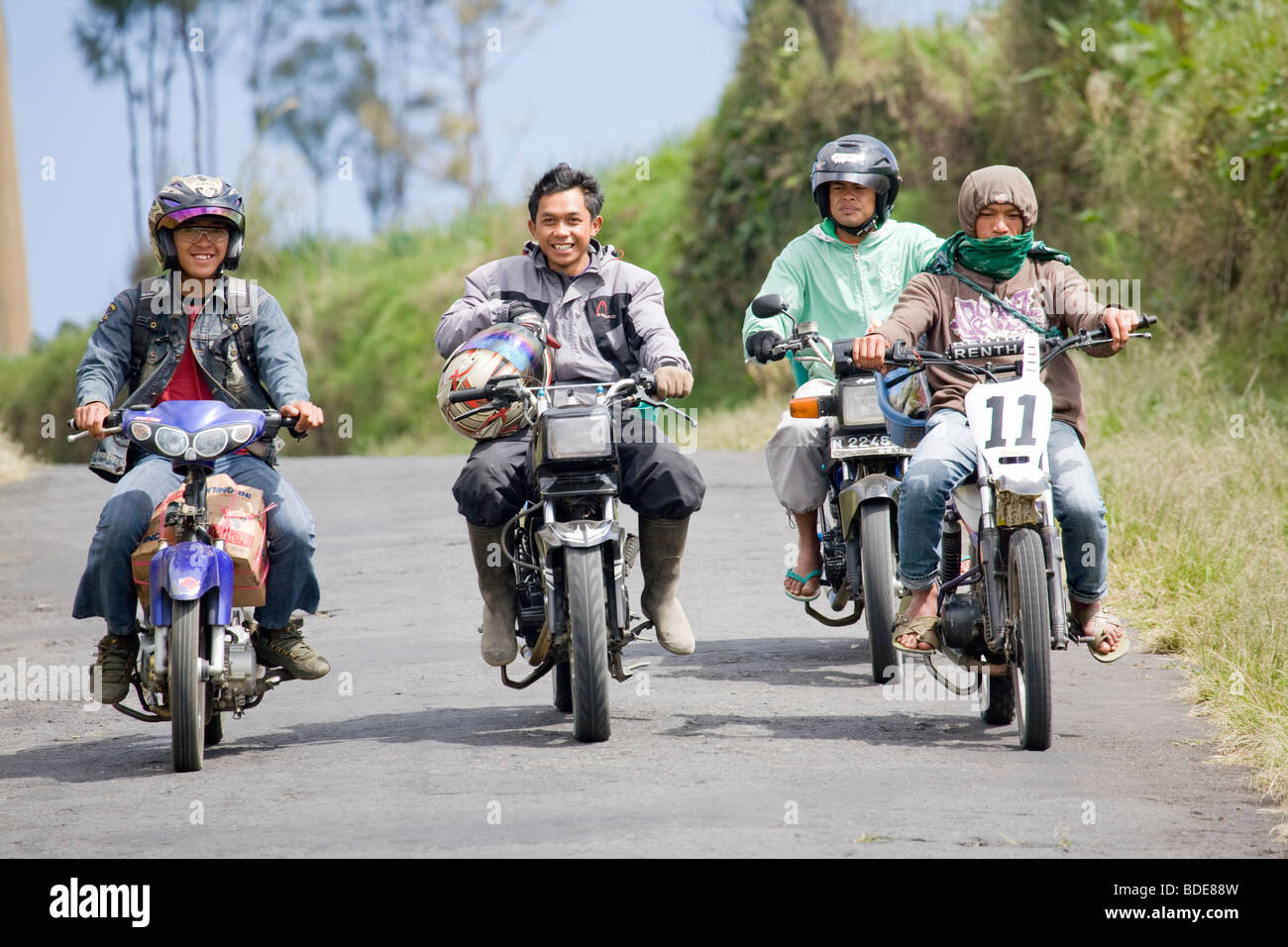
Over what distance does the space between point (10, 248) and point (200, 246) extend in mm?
37106

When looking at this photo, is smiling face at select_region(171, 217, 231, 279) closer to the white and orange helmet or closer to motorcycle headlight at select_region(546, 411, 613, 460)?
the white and orange helmet

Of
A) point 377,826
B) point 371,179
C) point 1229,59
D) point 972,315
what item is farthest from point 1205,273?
point 371,179

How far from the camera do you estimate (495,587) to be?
22.5ft

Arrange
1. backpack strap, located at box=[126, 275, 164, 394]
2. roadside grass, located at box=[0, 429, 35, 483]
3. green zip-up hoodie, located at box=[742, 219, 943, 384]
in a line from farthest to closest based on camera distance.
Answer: roadside grass, located at box=[0, 429, 35, 483], green zip-up hoodie, located at box=[742, 219, 943, 384], backpack strap, located at box=[126, 275, 164, 394]

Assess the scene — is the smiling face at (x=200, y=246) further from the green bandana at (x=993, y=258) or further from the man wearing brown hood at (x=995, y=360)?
the green bandana at (x=993, y=258)

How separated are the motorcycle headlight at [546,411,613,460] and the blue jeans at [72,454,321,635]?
979mm

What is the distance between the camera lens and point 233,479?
6777 mm

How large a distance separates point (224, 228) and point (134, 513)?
1.19 m

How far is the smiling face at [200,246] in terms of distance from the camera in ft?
22.9

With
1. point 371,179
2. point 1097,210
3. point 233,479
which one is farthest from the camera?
point 371,179

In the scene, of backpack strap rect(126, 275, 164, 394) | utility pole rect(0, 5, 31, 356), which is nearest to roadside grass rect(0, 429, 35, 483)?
backpack strap rect(126, 275, 164, 394)

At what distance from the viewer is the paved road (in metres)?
5.30

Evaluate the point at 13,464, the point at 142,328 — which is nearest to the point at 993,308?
the point at 142,328

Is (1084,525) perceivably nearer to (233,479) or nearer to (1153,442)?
(233,479)
